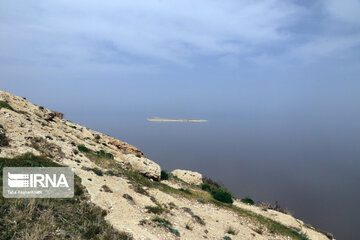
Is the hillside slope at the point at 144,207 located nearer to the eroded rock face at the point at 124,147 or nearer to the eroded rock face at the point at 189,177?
the eroded rock face at the point at 189,177

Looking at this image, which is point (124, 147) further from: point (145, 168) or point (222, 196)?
point (222, 196)

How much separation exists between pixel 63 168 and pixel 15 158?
114 inches

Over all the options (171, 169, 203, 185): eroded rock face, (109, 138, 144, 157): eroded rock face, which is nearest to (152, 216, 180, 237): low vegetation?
(171, 169, 203, 185): eroded rock face

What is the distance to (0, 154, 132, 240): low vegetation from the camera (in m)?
8.23

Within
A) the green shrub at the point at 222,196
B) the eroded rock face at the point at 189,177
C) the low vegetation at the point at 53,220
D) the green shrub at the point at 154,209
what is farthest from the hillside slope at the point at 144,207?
the eroded rock face at the point at 189,177

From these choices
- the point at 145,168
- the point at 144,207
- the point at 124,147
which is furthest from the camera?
the point at 124,147

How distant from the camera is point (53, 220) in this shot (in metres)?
9.57

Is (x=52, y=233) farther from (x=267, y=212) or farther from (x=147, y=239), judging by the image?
(x=267, y=212)

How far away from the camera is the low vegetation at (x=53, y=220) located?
27.0ft

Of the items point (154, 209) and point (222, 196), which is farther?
point (222, 196)

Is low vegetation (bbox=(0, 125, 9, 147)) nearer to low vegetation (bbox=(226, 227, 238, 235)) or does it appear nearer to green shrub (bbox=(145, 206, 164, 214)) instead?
green shrub (bbox=(145, 206, 164, 214))

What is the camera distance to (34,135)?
2058cm

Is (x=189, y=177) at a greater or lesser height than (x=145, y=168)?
lesser

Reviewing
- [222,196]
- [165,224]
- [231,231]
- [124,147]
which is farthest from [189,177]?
[165,224]
